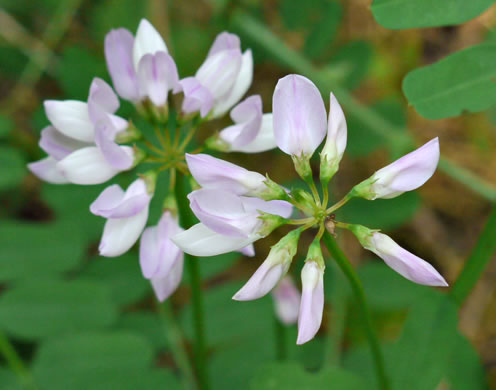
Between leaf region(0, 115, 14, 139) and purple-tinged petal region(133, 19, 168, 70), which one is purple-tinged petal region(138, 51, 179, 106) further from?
leaf region(0, 115, 14, 139)

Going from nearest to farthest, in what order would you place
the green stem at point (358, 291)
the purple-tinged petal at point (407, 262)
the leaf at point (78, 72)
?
the purple-tinged petal at point (407, 262)
the green stem at point (358, 291)
the leaf at point (78, 72)

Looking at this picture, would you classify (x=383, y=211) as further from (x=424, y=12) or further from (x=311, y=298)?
(x=311, y=298)

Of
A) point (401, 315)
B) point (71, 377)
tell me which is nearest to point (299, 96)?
point (71, 377)

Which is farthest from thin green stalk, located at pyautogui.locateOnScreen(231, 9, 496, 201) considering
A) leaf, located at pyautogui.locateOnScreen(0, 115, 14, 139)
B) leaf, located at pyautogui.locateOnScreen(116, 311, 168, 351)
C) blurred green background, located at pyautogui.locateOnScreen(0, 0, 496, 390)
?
leaf, located at pyautogui.locateOnScreen(116, 311, 168, 351)

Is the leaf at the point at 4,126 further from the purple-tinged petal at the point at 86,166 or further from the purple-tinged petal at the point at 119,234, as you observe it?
the purple-tinged petal at the point at 119,234

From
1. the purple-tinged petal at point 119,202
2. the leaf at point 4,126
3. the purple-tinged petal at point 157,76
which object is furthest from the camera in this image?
the leaf at point 4,126

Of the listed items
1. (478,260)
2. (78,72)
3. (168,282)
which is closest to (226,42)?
(168,282)

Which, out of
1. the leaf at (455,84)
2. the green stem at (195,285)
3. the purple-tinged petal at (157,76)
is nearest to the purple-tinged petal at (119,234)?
the green stem at (195,285)

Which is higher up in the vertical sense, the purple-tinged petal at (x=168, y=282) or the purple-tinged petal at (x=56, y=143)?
the purple-tinged petal at (x=56, y=143)

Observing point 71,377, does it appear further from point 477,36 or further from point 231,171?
point 477,36
